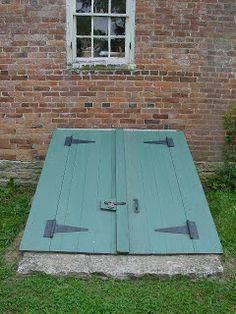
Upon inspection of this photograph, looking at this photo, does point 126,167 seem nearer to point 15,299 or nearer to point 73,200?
point 73,200

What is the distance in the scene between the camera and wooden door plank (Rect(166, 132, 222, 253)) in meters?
4.50

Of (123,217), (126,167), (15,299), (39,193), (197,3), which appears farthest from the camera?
(197,3)

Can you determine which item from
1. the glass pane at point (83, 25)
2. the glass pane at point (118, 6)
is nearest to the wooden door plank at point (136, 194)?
the glass pane at point (83, 25)

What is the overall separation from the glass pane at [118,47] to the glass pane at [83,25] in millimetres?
371

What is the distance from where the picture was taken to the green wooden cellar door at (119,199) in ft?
14.6

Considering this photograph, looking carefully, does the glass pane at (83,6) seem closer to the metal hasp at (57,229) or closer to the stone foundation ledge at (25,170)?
the stone foundation ledge at (25,170)

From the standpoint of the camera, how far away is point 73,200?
16.2 feet

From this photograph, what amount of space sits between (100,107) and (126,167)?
4.05ft

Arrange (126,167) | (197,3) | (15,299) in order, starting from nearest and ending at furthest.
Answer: (15,299) < (126,167) < (197,3)

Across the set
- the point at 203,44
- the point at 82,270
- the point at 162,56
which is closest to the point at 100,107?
the point at 162,56

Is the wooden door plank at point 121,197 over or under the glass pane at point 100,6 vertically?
under

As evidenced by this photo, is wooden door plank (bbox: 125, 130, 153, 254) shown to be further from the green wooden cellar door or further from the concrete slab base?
the concrete slab base

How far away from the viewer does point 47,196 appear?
197 inches

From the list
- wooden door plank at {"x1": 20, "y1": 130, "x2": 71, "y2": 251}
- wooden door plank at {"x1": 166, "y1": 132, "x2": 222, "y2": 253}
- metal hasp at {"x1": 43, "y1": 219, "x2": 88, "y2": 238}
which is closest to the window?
wooden door plank at {"x1": 20, "y1": 130, "x2": 71, "y2": 251}
